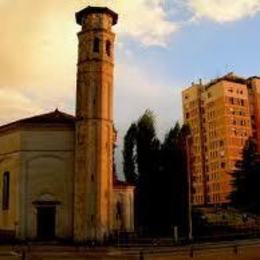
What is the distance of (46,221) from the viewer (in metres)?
41.5

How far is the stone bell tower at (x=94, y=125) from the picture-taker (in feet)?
132

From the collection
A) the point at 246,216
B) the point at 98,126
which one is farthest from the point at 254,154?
the point at 98,126

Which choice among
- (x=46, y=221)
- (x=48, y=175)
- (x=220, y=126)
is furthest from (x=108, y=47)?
(x=220, y=126)

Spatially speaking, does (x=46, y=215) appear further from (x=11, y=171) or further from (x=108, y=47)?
(x=108, y=47)

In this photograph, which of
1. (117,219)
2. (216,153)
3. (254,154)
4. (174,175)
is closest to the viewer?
(117,219)

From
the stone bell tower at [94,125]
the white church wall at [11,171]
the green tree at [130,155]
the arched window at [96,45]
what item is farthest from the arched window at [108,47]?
the green tree at [130,155]

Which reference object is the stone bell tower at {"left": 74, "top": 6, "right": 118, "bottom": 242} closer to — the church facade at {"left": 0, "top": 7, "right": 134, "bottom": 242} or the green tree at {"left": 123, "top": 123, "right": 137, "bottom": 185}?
the church facade at {"left": 0, "top": 7, "right": 134, "bottom": 242}

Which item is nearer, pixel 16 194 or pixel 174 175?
pixel 16 194

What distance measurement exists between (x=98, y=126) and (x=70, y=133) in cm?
249

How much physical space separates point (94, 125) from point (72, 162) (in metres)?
3.32

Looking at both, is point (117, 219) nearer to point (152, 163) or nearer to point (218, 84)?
point (152, 163)

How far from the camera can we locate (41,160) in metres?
42.4

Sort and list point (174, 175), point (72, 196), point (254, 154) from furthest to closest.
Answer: point (254, 154), point (174, 175), point (72, 196)

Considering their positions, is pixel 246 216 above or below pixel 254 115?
below
